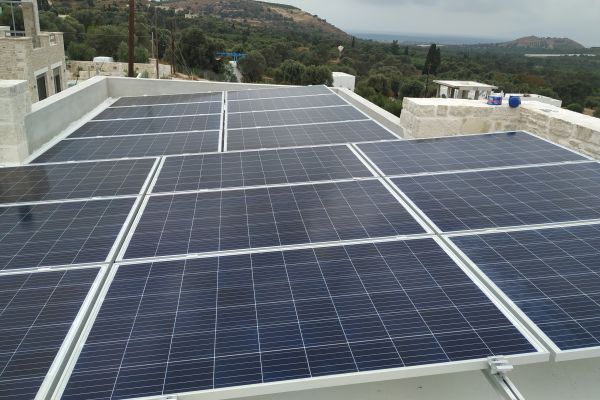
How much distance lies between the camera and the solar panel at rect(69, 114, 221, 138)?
14620 millimetres

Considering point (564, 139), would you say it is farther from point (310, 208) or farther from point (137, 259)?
point (137, 259)

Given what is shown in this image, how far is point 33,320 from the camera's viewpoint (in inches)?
200

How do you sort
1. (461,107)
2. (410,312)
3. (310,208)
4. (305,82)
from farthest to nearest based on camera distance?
(305,82) → (461,107) → (310,208) → (410,312)

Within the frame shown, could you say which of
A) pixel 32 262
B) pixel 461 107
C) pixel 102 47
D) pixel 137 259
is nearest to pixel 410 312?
pixel 137 259

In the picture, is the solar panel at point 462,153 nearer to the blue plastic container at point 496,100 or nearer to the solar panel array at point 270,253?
the solar panel array at point 270,253

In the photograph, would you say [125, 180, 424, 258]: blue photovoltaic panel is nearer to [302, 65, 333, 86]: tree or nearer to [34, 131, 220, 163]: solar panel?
[34, 131, 220, 163]: solar panel

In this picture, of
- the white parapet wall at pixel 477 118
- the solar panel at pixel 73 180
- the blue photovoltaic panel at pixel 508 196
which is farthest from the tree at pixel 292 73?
the blue photovoltaic panel at pixel 508 196

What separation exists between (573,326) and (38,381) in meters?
5.29

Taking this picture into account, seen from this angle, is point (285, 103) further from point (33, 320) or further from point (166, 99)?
point (33, 320)

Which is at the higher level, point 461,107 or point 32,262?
point 461,107

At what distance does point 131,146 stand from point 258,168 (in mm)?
4888

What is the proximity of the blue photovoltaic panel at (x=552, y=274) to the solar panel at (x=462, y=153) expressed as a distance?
10.3 feet

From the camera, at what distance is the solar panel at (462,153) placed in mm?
9742

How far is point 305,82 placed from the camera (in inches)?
2336
